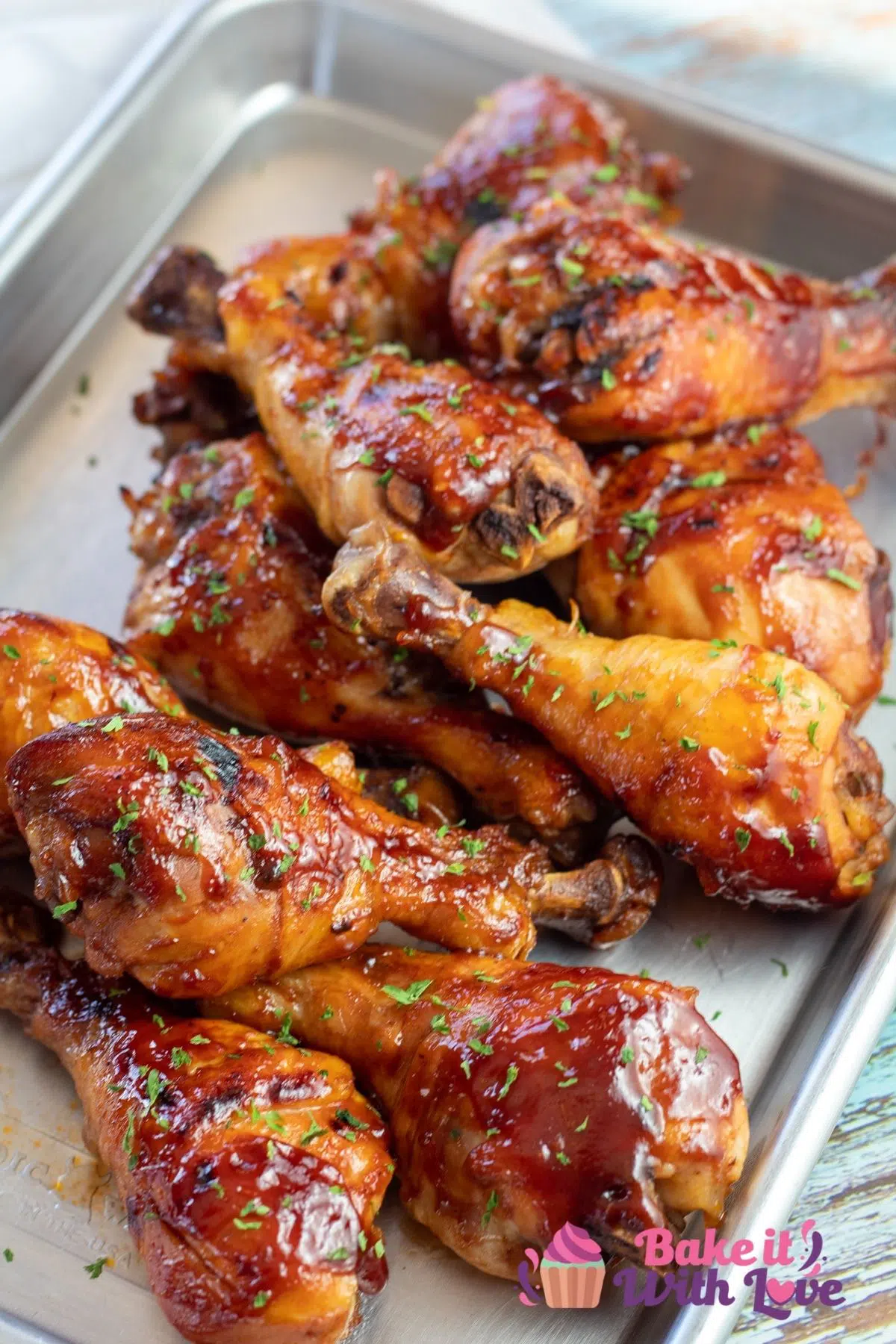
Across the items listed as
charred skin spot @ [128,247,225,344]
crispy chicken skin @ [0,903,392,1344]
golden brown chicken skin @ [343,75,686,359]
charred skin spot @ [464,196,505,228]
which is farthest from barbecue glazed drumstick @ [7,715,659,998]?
charred skin spot @ [464,196,505,228]

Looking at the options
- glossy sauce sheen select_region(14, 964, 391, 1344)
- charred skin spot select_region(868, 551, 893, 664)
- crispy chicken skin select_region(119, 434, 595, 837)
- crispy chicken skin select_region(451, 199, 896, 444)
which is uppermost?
crispy chicken skin select_region(451, 199, 896, 444)

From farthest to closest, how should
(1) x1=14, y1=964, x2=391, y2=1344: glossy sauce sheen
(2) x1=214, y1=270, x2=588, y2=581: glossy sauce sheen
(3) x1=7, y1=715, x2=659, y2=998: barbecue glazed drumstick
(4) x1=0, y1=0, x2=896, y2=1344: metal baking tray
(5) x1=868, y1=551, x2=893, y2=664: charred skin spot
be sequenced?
(5) x1=868, y1=551, x2=893, y2=664: charred skin spot < (2) x1=214, y1=270, x2=588, y2=581: glossy sauce sheen < (4) x1=0, y1=0, x2=896, y2=1344: metal baking tray < (3) x1=7, y1=715, x2=659, y2=998: barbecue glazed drumstick < (1) x1=14, y1=964, x2=391, y2=1344: glossy sauce sheen

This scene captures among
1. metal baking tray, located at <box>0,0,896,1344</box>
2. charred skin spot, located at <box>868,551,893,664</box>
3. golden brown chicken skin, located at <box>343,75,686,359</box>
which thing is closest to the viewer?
metal baking tray, located at <box>0,0,896,1344</box>

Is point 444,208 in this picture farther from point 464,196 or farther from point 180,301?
point 180,301

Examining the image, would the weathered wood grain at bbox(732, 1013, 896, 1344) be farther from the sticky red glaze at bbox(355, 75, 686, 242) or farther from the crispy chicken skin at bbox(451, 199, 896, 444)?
the sticky red glaze at bbox(355, 75, 686, 242)

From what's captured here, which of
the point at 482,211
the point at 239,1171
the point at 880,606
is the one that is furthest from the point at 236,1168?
the point at 482,211

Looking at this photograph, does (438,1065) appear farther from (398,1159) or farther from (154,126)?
(154,126)
